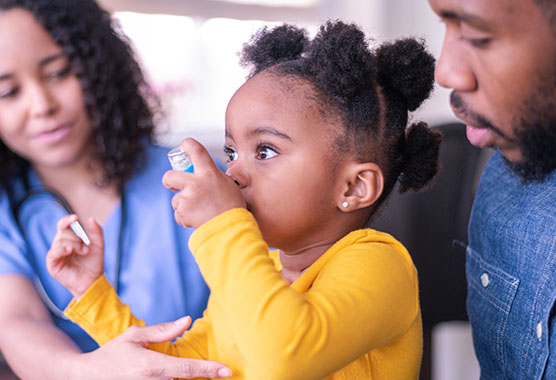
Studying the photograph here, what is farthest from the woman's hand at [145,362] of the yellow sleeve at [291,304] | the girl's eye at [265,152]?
the girl's eye at [265,152]

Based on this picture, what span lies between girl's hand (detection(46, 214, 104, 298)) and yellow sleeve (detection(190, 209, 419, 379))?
329 mm

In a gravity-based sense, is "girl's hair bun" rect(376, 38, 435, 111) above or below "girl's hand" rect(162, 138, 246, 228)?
above

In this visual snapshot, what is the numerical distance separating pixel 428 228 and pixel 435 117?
1064mm

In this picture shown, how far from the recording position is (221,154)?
87.3 inches

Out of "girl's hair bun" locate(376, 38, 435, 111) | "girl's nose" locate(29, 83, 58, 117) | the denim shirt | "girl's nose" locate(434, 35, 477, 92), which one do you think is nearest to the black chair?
the denim shirt

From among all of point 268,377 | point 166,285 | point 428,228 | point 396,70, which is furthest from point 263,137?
point 428,228

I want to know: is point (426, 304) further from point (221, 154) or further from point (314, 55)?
point (221, 154)

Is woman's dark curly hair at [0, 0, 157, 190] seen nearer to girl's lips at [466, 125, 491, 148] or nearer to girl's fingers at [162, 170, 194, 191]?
girl's fingers at [162, 170, 194, 191]

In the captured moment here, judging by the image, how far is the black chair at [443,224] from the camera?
140 centimetres

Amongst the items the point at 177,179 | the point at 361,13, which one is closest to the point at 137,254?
the point at 177,179

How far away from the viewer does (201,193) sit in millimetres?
748

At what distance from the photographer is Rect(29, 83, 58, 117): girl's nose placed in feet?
3.55

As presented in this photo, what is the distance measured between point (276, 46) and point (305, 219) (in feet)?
1.18

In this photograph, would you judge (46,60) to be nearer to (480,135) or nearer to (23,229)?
(23,229)
